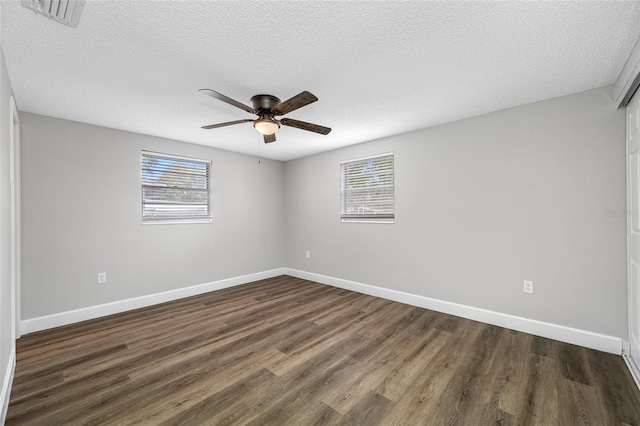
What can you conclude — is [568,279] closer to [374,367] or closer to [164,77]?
[374,367]

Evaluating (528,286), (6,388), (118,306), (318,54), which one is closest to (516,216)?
(528,286)

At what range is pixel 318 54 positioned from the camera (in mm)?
1863

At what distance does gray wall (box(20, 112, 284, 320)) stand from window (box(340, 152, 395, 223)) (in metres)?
1.90

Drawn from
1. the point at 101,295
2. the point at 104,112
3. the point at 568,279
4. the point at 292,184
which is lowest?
the point at 101,295

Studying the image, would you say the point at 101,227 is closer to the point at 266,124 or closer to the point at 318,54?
the point at 266,124

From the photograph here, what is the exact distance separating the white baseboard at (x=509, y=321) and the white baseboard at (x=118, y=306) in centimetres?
215

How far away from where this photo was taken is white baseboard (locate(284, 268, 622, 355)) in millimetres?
2354

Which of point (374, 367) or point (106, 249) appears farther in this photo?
point (106, 249)

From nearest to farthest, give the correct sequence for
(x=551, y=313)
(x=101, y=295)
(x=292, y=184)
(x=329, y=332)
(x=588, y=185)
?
(x=588, y=185) < (x=551, y=313) < (x=329, y=332) < (x=101, y=295) < (x=292, y=184)

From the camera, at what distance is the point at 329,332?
2.81 m

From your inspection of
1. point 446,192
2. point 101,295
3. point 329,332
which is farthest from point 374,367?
point 101,295

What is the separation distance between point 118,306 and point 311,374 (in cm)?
281

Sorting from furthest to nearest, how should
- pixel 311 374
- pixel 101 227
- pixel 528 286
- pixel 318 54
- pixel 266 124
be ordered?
pixel 101 227, pixel 528 286, pixel 266 124, pixel 311 374, pixel 318 54

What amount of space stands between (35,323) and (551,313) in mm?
5274
